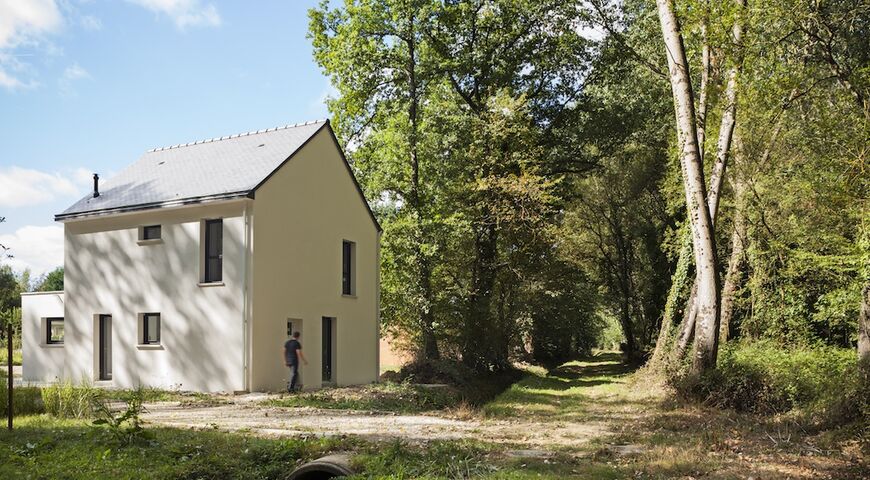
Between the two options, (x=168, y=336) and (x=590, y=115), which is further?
(x=590, y=115)

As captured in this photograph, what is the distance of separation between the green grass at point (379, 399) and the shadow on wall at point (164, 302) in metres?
2.59

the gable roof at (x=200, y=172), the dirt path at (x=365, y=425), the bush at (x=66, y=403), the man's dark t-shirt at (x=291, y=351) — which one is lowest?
the dirt path at (x=365, y=425)

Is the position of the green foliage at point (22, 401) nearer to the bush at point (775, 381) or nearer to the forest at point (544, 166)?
the bush at point (775, 381)

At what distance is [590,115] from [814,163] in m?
11.6

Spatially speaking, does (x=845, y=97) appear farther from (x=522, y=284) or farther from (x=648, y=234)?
(x=648, y=234)

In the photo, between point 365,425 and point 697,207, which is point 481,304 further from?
point 365,425

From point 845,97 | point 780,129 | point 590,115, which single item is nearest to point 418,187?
point 590,115

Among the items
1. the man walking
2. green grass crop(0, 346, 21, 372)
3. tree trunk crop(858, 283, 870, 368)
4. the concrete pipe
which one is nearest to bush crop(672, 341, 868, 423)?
tree trunk crop(858, 283, 870, 368)

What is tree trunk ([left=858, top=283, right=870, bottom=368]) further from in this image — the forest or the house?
the house

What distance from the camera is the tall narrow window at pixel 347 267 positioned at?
81.1ft

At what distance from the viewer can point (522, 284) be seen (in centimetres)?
2947

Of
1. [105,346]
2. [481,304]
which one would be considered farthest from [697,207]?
[105,346]

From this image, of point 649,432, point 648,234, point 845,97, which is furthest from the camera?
point 648,234

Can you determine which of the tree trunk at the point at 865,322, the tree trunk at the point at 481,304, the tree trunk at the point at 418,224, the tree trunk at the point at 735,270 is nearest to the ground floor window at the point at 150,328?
the tree trunk at the point at 418,224
